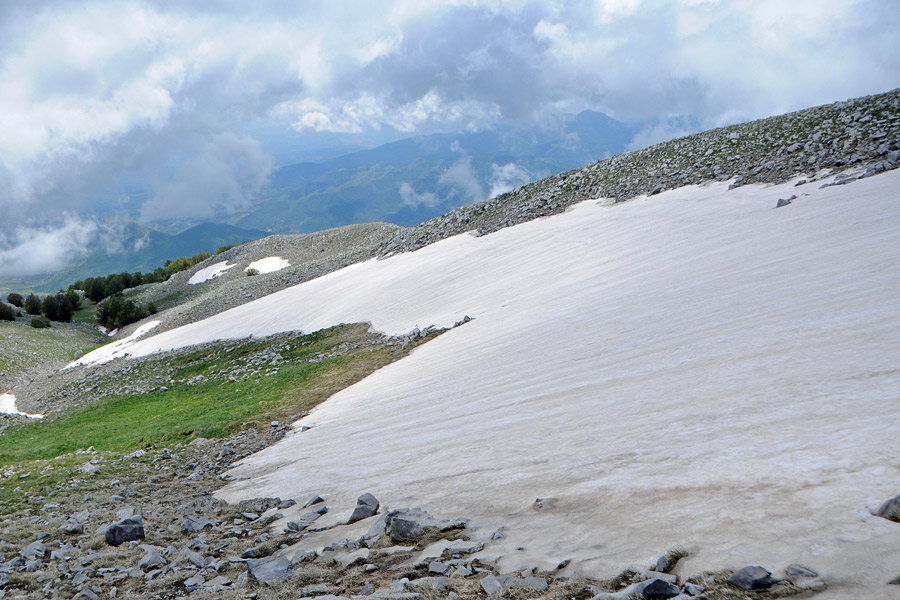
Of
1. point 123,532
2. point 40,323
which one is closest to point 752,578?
point 123,532

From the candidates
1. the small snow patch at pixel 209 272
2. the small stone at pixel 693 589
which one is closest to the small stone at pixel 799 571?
the small stone at pixel 693 589

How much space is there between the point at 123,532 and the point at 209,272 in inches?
3294

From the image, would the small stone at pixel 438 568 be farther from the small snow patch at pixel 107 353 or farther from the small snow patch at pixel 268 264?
the small snow patch at pixel 268 264

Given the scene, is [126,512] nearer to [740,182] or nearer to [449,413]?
[449,413]

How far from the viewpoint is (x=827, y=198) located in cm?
2558

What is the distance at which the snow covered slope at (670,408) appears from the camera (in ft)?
22.9

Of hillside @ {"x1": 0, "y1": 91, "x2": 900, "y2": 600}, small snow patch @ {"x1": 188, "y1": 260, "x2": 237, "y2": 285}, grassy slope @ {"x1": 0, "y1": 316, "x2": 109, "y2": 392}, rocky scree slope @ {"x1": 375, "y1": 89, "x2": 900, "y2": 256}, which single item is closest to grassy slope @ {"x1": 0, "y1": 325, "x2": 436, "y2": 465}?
hillside @ {"x1": 0, "y1": 91, "x2": 900, "y2": 600}

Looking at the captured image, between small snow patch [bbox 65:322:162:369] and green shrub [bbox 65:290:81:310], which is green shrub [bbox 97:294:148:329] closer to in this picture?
green shrub [bbox 65:290:81:310]

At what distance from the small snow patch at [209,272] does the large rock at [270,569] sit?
83176 millimetres

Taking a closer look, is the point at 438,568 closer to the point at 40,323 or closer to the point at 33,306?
the point at 40,323

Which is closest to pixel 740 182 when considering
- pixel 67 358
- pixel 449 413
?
pixel 449 413

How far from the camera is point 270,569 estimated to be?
27.7 ft

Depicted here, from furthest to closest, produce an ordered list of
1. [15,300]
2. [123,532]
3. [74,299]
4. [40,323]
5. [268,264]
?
1. [74,299]
2. [15,300]
3. [268,264]
4. [40,323]
5. [123,532]

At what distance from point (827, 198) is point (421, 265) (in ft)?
83.4
